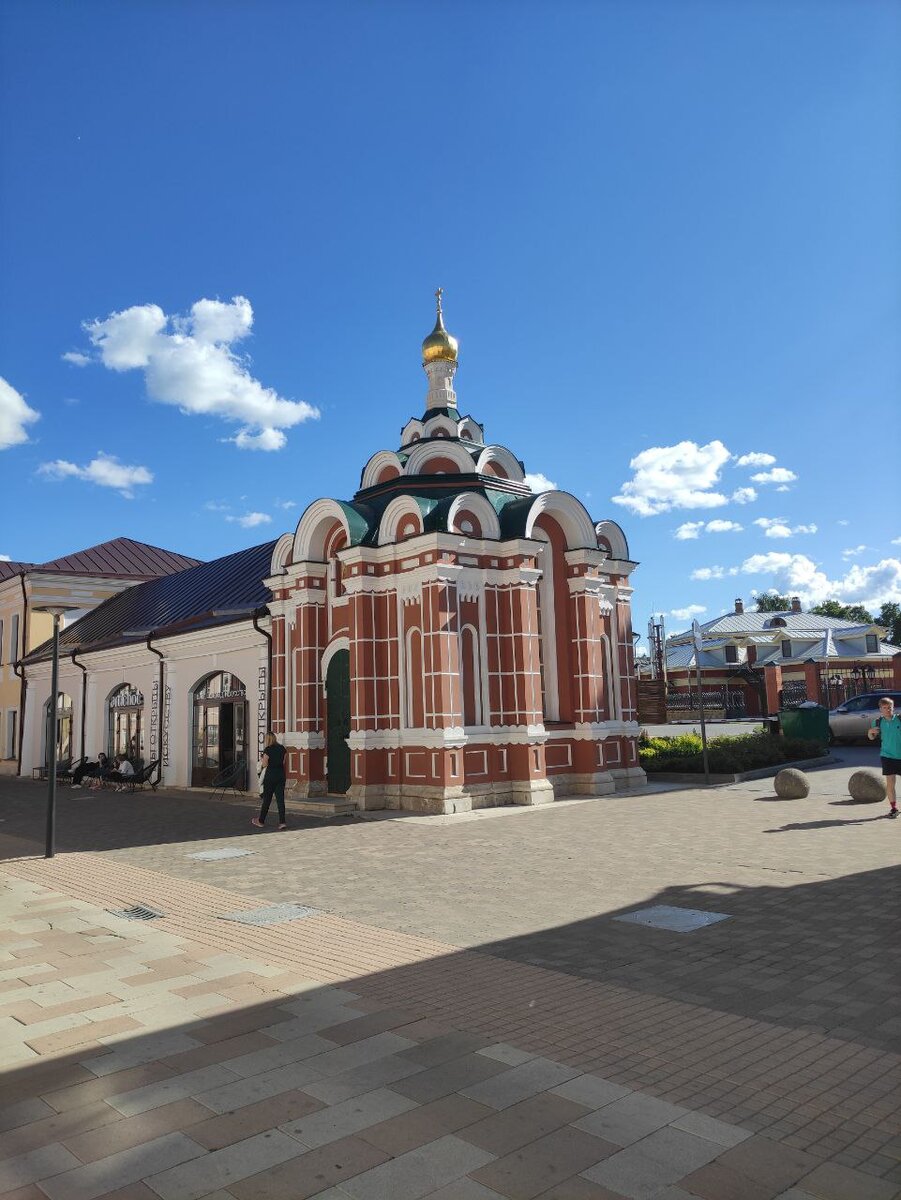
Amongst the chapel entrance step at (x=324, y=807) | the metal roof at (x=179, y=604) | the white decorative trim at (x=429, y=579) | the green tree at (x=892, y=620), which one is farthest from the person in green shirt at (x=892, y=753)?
the green tree at (x=892, y=620)

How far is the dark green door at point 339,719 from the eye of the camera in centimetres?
1812

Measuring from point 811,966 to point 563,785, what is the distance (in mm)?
11913

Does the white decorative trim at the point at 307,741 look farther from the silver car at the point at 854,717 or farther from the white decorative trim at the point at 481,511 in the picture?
the silver car at the point at 854,717

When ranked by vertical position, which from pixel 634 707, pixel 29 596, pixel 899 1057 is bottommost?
pixel 899 1057

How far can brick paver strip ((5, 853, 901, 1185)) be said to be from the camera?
12.7 ft

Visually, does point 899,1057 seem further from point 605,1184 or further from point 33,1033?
point 33,1033

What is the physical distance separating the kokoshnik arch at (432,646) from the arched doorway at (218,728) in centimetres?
5

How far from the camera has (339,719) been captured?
18.3m

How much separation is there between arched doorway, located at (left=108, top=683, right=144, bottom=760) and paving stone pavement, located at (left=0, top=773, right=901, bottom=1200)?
678 inches

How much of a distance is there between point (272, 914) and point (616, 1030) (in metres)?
3.94

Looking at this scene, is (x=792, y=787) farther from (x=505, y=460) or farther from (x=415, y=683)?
(x=505, y=460)

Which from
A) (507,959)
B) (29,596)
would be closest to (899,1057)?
(507,959)

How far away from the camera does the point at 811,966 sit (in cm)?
593

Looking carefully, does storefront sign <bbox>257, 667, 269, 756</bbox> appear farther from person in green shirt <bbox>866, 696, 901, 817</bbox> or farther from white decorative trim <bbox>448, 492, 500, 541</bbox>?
person in green shirt <bbox>866, 696, 901, 817</bbox>
